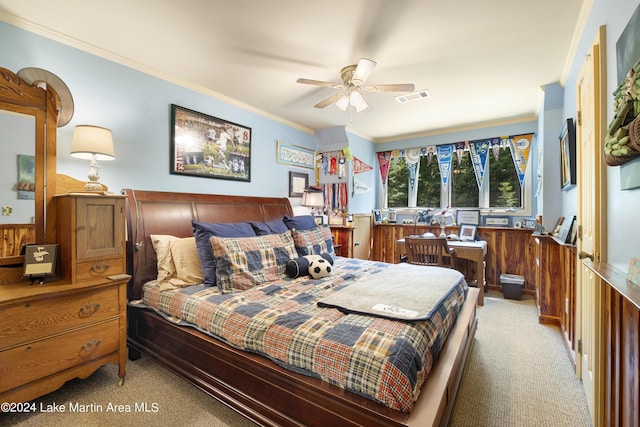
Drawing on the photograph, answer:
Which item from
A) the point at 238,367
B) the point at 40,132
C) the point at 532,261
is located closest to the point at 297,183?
the point at 40,132

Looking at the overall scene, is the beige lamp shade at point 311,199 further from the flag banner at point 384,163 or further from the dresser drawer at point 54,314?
the dresser drawer at point 54,314

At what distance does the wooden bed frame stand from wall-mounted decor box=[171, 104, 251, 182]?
0.37 m

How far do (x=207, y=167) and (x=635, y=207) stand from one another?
3.33 metres

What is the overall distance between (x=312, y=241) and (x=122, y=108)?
2.15 metres

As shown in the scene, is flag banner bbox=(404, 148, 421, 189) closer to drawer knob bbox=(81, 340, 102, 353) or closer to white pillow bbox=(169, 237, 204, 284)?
white pillow bbox=(169, 237, 204, 284)

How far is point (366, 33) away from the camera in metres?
2.16

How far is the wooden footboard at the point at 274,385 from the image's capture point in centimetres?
116

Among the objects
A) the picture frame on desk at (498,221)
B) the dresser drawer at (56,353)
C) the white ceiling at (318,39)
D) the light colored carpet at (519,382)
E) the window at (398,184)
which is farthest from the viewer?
the window at (398,184)

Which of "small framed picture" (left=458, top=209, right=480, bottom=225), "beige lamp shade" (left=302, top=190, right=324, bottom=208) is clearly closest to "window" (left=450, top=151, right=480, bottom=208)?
"small framed picture" (left=458, top=209, right=480, bottom=225)

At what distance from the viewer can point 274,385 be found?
4.68ft

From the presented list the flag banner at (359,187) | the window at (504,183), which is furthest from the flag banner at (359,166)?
the window at (504,183)

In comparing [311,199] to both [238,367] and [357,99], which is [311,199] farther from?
[238,367]

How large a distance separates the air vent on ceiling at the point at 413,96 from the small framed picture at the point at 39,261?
353cm

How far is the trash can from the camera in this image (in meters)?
3.89
